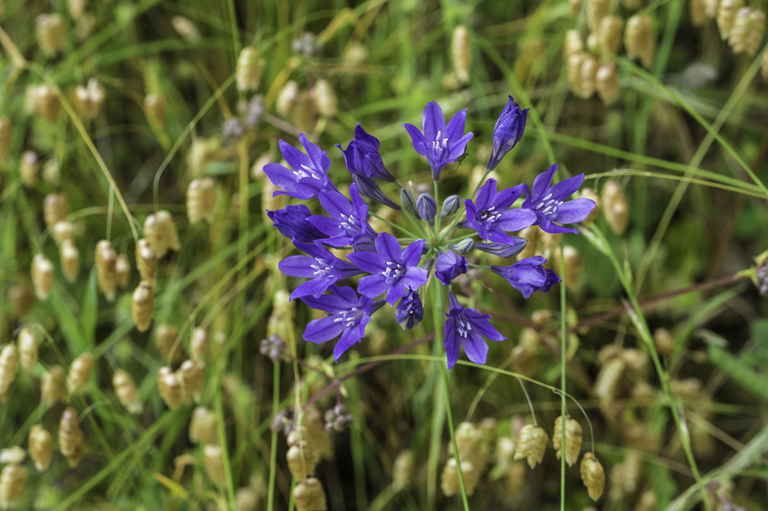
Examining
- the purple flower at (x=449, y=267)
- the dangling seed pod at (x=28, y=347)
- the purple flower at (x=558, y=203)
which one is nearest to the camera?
the purple flower at (x=449, y=267)

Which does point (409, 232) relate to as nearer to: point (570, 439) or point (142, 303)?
point (570, 439)

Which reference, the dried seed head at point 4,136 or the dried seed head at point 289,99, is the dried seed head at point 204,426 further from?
the dried seed head at point 4,136

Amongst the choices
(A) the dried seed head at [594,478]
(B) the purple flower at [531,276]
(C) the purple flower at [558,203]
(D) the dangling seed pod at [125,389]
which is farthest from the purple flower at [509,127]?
(D) the dangling seed pod at [125,389]

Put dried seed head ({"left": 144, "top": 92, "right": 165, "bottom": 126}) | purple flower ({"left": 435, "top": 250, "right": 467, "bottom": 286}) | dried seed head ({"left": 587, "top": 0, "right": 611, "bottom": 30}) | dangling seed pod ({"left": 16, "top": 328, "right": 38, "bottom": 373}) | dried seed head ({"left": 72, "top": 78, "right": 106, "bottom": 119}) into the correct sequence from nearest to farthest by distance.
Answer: purple flower ({"left": 435, "top": 250, "right": 467, "bottom": 286}) < dangling seed pod ({"left": 16, "top": 328, "right": 38, "bottom": 373}) < dried seed head ({"left": 587, "top": 0, "right": 611, "bottom": 30}) < dried seed head ({"left": 72, "top": 78, "right": 106, "bottom": 119}) < dried seed head ({"left": 144, "top": 92, "right": 165, "bottom": 126})

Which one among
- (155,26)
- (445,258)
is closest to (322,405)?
(445,258)

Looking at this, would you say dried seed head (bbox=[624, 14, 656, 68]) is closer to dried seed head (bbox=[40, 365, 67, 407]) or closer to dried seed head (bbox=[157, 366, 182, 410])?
dried seed head (bbox=[157, 366, 182, 410])

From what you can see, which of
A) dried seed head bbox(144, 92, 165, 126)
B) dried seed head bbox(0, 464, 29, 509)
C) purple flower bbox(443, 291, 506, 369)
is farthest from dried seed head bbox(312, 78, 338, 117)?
dried seed head bbox(0, 464, 29, 509)

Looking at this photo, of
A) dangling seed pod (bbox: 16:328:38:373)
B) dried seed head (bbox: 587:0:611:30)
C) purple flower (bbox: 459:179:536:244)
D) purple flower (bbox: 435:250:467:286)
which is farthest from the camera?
dried seed head (bbox: 587:0:611:30)
